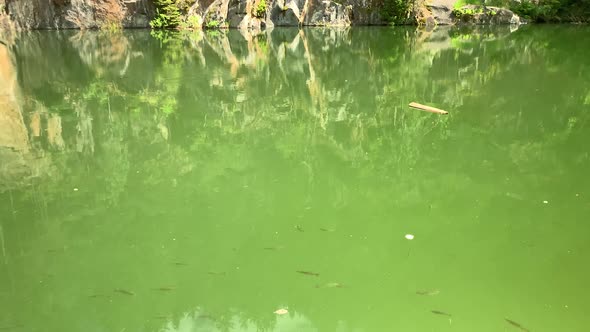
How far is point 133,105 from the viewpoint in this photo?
281 inches

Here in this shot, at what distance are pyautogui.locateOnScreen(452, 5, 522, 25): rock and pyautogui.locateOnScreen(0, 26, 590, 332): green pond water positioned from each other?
12.3 meters

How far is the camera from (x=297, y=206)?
3.75m

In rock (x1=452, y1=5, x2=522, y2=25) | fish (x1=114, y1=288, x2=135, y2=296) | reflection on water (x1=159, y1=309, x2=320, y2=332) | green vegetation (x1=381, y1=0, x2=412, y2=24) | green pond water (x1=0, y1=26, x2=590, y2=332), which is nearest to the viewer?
reflection on water (x1=159, y1=309, x2=320, y2=332)

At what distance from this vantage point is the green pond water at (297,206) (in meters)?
2.64

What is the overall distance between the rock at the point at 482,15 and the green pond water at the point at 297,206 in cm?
1233

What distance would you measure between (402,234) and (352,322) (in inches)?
38.3

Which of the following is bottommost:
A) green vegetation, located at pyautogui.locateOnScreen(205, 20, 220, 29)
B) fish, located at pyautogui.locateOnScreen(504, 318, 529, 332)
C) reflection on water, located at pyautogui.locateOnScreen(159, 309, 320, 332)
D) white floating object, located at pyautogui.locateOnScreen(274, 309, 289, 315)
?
reflection on water, located at pyautogui.locateOnScreen(159, 309, 320, 332)

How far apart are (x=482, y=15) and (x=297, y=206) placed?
18.5 m

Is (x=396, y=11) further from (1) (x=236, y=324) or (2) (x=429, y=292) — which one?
(1) (x=236, y=324)

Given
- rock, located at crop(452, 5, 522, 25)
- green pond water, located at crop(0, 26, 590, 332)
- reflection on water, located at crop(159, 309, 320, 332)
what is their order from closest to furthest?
reflection on water, located at crop(159, 309, 320, 332)
green pond water, located at crop(0, 26, 590, 332)
rock, located at crop(452, 5, 522, 25)

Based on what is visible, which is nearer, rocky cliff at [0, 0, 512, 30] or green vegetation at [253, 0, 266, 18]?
rocky cliff at [0, 0, 512, 30]

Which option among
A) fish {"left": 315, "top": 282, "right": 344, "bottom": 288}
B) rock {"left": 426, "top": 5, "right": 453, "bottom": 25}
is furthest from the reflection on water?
rock {"left": 426, "top": 5, "right": 453, "bottom": 25}

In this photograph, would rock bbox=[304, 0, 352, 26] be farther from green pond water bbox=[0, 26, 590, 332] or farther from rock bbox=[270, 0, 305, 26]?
green pond water bbox=[0, 26, 590, 332]

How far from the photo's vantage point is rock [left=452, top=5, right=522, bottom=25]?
19.1 metres
